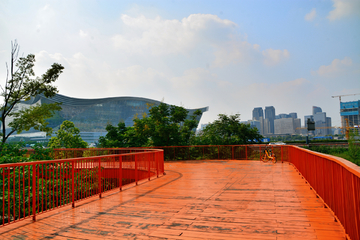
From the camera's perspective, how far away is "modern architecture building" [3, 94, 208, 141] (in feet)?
263

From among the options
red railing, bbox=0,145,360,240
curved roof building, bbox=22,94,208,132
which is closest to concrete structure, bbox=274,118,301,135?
curved roof building, bbox=22,94,208,132

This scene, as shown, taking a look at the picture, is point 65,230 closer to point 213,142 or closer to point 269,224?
point 269,224

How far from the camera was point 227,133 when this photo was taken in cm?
2553

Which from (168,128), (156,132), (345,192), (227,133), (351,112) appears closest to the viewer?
(345,192)

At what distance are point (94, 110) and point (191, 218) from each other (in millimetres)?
87840

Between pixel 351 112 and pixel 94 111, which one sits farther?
pixel 351 112

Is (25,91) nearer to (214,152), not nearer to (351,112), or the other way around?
(214,152)

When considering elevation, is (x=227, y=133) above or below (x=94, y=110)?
below

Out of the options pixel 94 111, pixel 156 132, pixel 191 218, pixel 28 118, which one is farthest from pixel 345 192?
pixel 94 111

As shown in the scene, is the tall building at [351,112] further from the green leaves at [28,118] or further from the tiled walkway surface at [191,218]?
the tiled walkway surface at [191,218]

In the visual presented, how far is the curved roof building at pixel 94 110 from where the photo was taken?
79875mm

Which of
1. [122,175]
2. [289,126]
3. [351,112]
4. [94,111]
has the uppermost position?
[94,111]

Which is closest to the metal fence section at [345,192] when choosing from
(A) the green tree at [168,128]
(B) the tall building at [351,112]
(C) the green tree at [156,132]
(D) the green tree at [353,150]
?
(A) the green tree at [168,128]

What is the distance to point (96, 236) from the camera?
4.14 m
